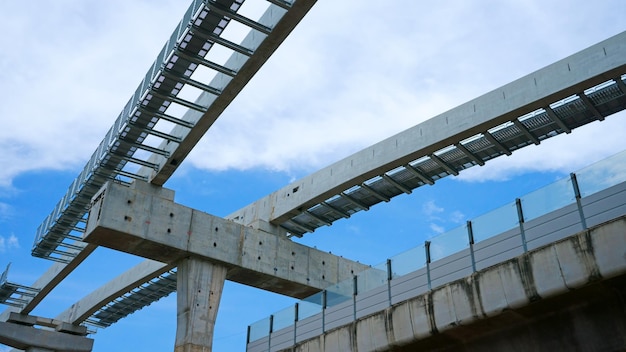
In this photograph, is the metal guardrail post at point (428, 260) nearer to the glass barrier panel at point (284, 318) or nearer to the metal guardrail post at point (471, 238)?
the metal guardrail post at point (471, 238)

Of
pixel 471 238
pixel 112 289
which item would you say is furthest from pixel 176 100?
pixel 112 289

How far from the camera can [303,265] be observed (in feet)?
95.5

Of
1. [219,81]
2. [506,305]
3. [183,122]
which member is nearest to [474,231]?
[506,305]

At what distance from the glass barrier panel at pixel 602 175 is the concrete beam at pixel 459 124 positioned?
8658 millimetres

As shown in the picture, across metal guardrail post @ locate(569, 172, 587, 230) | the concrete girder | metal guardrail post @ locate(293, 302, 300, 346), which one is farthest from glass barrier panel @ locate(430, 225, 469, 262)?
the concrete girder

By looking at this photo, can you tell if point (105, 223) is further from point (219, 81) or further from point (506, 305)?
point (506, 305)

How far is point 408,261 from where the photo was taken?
51.2ft

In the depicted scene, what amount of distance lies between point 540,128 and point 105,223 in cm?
1624

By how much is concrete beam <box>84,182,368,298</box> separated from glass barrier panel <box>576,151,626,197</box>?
16.5m

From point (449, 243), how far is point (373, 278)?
2723mm

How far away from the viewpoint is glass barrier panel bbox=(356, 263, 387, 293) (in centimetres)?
1627

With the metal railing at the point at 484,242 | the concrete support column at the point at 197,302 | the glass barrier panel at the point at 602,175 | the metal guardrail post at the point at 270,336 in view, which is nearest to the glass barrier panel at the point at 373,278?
the metal railing at the point at 484,242

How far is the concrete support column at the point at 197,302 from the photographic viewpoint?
24234mm

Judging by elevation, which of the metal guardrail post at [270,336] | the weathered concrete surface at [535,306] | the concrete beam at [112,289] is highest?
the concrete beam at [112,289]
